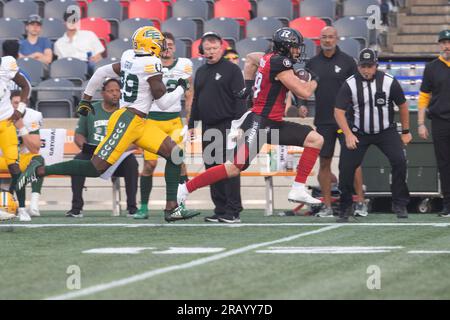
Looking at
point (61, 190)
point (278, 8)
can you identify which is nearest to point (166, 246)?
point (61, 190)

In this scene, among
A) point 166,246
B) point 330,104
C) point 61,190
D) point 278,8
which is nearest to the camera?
point 166,246

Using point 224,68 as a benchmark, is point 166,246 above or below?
below

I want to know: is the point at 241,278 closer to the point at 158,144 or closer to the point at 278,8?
the point at 158,144

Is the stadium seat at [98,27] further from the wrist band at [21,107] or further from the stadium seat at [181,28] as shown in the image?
the wrist band at [21,107]

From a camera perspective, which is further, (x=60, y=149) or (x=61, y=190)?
(x=61, y=190)

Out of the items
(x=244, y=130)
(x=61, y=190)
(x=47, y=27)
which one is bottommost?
(x=61, y=190)

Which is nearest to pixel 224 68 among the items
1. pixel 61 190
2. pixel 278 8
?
pixel 61 190

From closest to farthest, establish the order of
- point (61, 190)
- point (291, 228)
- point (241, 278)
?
1. point (241, 278)
2. point (291, 228)
3. point (61, 190)

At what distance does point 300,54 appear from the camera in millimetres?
10828

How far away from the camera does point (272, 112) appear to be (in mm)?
10695

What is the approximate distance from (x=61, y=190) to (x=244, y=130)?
550 cm

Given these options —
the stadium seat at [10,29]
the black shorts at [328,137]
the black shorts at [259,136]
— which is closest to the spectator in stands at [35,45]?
the stadium seat at [10,29]

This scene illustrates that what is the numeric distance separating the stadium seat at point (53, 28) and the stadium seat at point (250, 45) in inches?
119

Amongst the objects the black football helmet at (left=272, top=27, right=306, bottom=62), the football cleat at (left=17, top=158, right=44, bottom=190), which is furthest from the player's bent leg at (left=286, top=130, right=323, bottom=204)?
the football cleat at (left=17, top=158, right=44, bottom=190)
